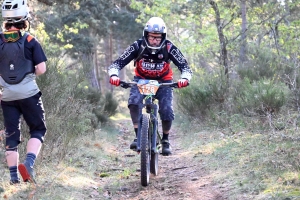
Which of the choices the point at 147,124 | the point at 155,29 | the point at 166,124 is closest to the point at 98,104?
the point at 166,124

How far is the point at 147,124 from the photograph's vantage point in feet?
17.5

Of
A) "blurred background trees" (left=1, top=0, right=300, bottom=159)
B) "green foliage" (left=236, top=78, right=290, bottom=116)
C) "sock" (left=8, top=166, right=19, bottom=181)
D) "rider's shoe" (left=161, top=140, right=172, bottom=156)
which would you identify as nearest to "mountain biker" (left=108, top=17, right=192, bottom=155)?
"rider's shoe" (left=161, top=140, right=172, bottom=156)

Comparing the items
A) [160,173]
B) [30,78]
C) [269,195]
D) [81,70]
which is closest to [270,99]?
[160,173]

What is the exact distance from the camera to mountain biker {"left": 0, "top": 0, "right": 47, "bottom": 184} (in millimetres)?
4512

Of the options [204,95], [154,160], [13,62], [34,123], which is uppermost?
[13,62]

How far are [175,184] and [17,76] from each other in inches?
94.3

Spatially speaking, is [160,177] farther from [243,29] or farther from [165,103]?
[243,29]

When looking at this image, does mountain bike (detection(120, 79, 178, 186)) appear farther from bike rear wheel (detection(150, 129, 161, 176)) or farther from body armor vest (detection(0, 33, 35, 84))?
body armor vest (detection(0, 33, 35, 84))

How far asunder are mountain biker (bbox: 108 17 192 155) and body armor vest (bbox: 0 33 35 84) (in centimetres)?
147

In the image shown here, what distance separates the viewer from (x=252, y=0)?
12.9 metres

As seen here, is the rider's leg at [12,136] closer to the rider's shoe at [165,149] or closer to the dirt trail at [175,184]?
the dirt trail at [175,184]

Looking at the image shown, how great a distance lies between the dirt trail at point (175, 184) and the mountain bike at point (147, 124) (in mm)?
229

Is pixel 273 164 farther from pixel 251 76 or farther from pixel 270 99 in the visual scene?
pixel 251 76

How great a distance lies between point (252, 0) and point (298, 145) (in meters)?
8.12
